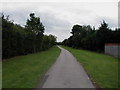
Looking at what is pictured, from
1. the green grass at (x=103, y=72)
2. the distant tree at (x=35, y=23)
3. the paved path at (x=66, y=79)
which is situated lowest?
the green grass at (x=103, y=72)

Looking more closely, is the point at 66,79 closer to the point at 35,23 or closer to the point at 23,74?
the point at 23,74

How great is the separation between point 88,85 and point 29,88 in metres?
2.73

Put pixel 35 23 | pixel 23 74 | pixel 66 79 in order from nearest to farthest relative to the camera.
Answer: pixel 66 79, pixel 23 74, pixel 35 23

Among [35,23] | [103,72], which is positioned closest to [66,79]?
[103,72]

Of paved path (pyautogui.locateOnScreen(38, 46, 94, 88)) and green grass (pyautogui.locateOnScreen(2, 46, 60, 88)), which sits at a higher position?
green grass (pyautogui.locateOnScreen(2, 46, 60, 88))

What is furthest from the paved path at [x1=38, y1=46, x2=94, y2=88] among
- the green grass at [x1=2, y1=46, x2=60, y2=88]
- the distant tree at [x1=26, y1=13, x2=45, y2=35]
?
the distant tree at [x1=26, y1=13, x2=45, y2=35]

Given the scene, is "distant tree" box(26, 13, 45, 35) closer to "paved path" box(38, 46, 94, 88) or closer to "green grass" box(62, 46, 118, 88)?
"green grass" box(62, 46, 118, 88)

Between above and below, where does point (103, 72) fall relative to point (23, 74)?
below

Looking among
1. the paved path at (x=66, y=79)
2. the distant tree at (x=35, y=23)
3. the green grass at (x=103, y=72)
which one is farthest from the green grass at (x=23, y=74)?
the distant tree at (x=35, y=23)

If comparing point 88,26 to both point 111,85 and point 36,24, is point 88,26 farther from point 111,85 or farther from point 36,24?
point 111,85

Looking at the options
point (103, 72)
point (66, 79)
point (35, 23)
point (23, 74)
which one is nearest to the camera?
point (66, 79)

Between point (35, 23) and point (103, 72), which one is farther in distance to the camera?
point (35, 23)

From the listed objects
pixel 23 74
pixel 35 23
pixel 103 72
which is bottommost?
pixel 103 72

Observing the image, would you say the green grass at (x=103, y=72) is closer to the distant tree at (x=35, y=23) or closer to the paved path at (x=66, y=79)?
the paved path at (x=66, y=79)
